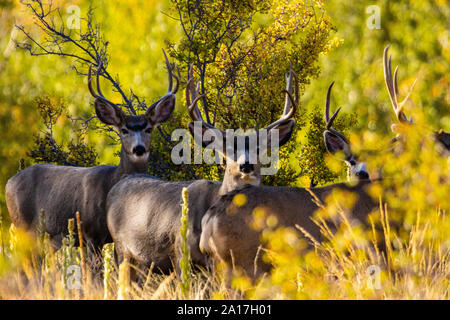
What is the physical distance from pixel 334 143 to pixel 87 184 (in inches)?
121

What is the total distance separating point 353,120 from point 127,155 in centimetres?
346

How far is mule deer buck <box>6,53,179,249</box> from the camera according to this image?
28.9ft

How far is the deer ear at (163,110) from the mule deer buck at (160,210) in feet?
5.33

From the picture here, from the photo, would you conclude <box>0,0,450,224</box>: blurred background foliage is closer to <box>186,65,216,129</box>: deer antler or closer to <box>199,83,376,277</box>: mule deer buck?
<box>186,65,216,129</box>: deer antler

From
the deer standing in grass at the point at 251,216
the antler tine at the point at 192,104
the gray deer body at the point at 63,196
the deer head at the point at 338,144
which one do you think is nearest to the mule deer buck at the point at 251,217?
the deer standing in grass at the point at 251,216

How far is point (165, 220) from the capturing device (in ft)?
23.1

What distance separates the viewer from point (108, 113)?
31.7 ft

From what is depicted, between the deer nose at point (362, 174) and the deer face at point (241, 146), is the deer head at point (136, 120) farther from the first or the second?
the deer nose at point (362, 174)

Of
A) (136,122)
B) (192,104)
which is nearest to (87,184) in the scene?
(136,122)

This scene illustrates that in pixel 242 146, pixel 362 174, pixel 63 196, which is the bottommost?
pixel 63 196

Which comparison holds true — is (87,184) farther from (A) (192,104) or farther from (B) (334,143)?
(B) (334,143)

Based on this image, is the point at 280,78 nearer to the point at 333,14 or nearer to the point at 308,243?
the point at 308,243

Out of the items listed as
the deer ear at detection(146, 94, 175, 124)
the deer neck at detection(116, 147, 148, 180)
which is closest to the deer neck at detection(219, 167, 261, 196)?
the deer neck at detection(116, 147, 148, 180)
